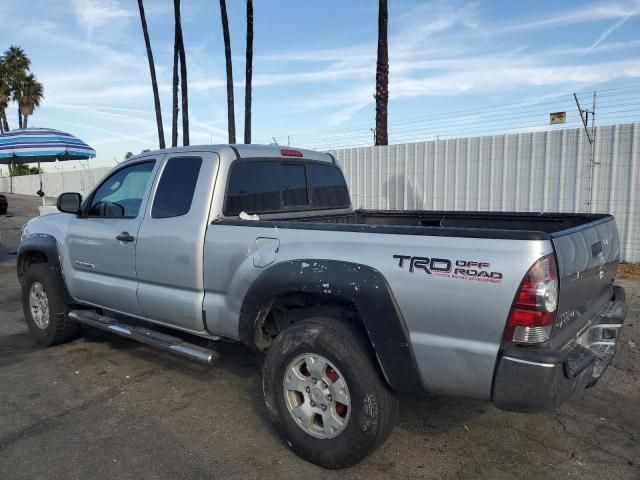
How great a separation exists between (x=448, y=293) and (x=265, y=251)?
4.10 feet

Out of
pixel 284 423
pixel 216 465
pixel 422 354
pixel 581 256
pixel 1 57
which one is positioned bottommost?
pixel 216 465

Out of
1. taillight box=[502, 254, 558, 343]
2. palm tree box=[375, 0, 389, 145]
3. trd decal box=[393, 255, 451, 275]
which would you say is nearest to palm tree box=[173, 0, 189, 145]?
palm tree box=[375, 0, 389, 145]

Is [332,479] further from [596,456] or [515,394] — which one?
[596,456]

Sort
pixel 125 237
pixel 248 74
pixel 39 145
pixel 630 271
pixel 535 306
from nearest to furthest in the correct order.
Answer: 1. pixel 535 306
2. pixel 125 237
3. pixel 630 271
4. pixel 39 145
5. pixel 248 74

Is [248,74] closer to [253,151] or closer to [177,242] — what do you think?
[253,151]

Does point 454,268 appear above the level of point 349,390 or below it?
above

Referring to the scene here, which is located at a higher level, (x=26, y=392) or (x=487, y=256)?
(x=487, y=256)

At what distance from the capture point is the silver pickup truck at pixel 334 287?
2488 millimetres

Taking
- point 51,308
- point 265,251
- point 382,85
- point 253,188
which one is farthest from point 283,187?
point 382,85

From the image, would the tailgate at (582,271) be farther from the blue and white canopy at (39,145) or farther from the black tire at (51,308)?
the blue and white canopy at (39,145)

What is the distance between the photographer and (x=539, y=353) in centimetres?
245

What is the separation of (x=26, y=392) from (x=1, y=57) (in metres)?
54.0

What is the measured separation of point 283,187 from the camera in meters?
4.38

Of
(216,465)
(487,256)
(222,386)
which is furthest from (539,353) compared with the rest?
(222,386)
